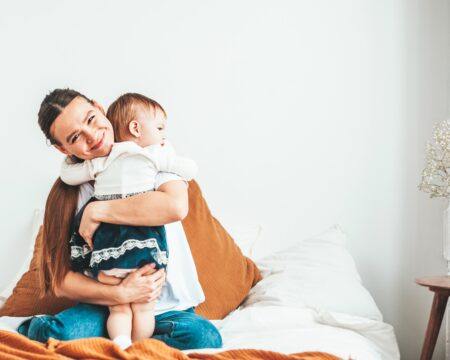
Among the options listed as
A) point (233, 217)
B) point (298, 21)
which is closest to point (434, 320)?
point (233, 217)

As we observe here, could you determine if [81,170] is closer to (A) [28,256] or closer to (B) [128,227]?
(B) [128,227]

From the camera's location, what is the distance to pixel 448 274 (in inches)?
96.9

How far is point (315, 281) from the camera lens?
215cm

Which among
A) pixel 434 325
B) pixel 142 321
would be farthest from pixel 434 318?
pixel 142 321

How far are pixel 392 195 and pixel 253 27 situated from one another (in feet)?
3.01

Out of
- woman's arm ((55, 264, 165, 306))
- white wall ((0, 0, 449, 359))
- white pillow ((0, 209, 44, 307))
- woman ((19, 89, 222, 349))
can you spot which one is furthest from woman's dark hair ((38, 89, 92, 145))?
white wall ((0, 0, 449, 359))

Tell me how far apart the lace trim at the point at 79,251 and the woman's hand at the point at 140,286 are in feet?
0.48

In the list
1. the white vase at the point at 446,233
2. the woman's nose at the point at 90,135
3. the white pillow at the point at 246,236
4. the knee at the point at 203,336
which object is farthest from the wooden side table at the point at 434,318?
the woman's nose at the point at 90,135

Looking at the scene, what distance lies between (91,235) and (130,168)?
20 cm

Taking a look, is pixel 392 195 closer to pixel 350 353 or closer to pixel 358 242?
pixel 358 242

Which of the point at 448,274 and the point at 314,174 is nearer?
the point at 448,274

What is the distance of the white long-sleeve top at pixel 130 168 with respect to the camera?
161cm

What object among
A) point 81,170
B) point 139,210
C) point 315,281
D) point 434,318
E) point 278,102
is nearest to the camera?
point 139,210

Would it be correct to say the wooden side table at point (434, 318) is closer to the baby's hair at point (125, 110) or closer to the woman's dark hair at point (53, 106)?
the baby's hair at point (125, 110)
